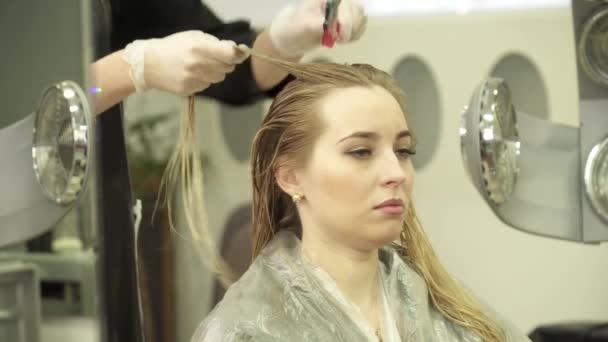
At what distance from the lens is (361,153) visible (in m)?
1.01

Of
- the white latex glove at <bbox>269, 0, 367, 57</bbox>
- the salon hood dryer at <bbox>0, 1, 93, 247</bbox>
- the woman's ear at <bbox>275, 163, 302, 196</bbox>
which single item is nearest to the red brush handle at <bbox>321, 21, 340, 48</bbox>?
the white latex glove at <bbox>269, 0, 367, 57</bbox>

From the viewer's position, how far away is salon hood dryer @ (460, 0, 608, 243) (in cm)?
127

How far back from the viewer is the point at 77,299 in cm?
105

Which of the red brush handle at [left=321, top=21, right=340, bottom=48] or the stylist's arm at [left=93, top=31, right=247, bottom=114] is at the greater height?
the red brush handle at [left=321, top=21, right=340, bottom=48]

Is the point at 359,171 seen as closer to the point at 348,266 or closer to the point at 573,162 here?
the point at 348,266

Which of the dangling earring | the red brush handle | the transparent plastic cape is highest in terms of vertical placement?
the red brush handle

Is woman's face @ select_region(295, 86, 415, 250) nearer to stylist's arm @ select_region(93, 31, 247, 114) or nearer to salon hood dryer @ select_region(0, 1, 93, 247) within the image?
stylist's arm @ select_region(93, 31, 247, 114)

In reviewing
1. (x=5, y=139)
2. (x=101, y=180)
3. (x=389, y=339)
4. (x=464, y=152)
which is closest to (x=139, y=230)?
(x=101, y=180)

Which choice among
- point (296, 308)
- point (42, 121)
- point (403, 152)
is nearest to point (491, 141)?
point (403, 152)

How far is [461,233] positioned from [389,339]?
25 centimetres

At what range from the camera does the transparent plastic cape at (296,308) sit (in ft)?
3.28

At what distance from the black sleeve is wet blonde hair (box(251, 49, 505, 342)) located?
0.16ft

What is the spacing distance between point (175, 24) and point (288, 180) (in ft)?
0.71

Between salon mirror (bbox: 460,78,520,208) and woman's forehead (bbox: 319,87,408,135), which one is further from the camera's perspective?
salon mirror (bbox: 460,78,520,208)
